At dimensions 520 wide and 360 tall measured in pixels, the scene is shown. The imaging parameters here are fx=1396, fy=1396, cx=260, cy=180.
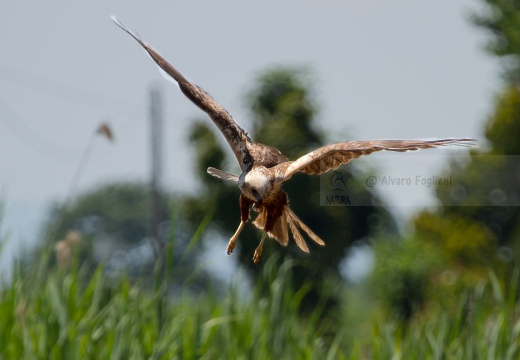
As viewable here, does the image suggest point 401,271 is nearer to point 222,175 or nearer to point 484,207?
point 484,207

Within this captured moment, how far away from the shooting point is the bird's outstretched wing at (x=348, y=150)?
13.3 feet

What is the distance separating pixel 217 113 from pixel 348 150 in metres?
0.54

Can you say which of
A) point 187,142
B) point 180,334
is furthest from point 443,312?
point 187,142

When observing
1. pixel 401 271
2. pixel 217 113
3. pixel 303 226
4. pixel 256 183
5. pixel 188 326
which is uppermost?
pixel 217 113

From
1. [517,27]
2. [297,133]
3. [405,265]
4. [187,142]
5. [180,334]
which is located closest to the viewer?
[180,334]

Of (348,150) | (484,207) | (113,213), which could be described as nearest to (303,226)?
(348,150)

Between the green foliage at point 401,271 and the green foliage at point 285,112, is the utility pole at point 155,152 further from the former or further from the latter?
the green foliage at point 401,271

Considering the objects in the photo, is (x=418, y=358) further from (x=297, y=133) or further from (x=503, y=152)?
(x=503, y=152)

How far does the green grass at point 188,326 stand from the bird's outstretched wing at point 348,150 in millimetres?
4219

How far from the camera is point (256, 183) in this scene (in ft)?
13.3

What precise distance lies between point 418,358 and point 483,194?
3340 centimetres

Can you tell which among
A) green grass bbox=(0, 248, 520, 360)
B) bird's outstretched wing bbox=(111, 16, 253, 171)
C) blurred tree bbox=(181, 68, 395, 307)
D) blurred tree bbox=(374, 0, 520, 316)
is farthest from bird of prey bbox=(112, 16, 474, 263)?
blurred tree bbox=(374, 0, 520, 316)

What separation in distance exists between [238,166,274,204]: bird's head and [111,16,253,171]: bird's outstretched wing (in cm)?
5

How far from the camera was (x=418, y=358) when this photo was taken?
9.03 metres
